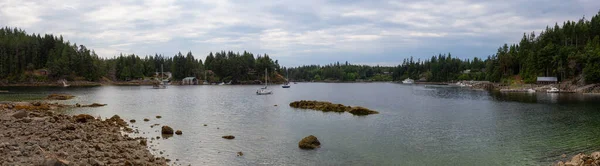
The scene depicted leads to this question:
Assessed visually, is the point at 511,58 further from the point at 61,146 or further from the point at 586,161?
the point at 61,146

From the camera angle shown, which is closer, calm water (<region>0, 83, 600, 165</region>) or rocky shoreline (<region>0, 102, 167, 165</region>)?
rocky shoreline (<region>0, 102, 167, 165</region>)

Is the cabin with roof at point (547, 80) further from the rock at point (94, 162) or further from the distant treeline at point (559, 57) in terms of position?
the rock at point (94, 162)

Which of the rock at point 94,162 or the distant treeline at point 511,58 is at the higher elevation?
the distant treeline at point 511,58

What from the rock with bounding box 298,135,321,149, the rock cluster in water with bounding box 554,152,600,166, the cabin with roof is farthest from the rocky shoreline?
the cabin with roof

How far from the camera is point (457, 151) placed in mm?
29594

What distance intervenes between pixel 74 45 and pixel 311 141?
19118cm

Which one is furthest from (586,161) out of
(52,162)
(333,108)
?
(333,108)

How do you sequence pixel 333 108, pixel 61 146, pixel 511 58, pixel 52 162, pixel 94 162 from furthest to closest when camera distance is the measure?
pixel 511 58 < pixel 333 108 < pixel 61 146 < pixel 94 162 < pixel 52 162

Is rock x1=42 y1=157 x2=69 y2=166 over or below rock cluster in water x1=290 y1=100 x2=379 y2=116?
over

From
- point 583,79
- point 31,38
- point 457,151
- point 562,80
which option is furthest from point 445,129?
point 31,38

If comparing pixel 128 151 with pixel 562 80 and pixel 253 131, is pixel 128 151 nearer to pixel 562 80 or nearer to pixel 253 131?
pixel 253 131

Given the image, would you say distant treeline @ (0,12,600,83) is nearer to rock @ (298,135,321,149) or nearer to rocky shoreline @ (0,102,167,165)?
rock @ (298,135,321,149)

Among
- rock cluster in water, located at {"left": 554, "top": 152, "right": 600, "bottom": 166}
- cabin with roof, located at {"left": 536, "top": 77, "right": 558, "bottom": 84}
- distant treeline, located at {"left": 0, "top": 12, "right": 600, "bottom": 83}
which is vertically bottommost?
rock cluster in water, located at {"left": 554, "top": 152, "right": 600, "bottom": 166}

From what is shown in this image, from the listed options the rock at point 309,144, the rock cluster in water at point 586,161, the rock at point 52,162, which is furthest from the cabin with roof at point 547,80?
the rock at point 52,162
